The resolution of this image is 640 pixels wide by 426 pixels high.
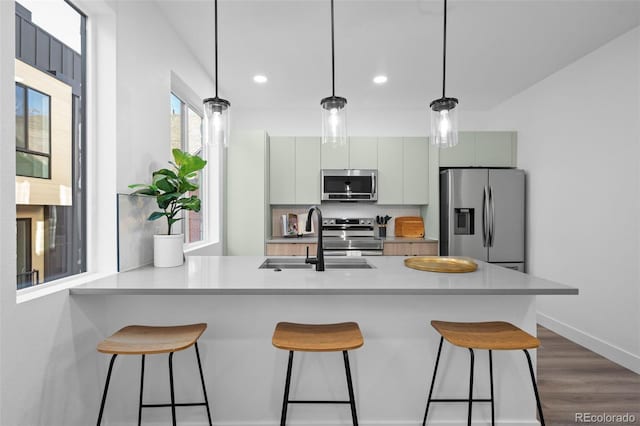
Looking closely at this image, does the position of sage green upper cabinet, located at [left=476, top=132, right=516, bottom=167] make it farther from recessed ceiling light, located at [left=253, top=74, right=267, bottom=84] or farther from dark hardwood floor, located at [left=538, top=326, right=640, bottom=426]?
recessed ceiling light, located at [left=253, top=74, right=267, bottom=84]

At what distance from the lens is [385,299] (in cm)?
181

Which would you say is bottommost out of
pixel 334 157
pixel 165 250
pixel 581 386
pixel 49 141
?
pixel 581 386

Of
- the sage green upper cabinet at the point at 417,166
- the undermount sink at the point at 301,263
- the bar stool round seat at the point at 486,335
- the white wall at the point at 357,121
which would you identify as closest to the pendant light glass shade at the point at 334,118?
the undermount sink at the point at 301,263

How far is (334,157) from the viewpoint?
4.28 meters

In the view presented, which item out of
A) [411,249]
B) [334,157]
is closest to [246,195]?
[334,157]

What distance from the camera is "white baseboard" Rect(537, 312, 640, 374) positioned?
103 inches

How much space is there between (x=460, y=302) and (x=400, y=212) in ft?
9.38

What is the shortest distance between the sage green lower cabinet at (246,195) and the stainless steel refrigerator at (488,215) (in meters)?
2.24

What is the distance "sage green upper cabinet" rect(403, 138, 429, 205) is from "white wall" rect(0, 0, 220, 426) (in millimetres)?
2788

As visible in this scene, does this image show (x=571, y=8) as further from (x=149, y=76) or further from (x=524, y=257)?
(x=149, y=76)

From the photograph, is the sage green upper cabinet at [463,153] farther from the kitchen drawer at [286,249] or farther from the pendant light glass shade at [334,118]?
the pendant light glass shade at [334,118]

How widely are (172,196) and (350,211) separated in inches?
114

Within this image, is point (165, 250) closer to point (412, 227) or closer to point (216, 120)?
point (216, 120)

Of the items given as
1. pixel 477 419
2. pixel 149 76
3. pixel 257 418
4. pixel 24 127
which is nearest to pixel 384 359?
pixel 477 419
